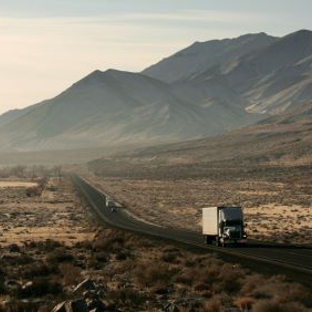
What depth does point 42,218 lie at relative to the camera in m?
89.1

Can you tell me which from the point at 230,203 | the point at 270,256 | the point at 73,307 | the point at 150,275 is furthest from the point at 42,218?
the point at 73,307

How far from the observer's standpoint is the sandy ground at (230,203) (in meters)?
75.8

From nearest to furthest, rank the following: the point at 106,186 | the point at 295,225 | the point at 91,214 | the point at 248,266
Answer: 1. the point at 248,266
2. the point at 295,225
3. the point at 91,214
4. the point at 106,186

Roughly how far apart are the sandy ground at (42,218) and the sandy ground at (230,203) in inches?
358

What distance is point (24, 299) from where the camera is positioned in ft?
91.8

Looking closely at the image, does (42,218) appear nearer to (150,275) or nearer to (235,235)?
(235,235)

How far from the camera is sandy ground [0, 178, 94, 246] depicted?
63.4 m

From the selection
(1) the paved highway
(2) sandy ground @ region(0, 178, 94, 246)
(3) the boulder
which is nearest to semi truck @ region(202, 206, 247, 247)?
(1) the paved highway

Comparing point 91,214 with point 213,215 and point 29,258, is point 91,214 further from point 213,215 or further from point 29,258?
point 29,258

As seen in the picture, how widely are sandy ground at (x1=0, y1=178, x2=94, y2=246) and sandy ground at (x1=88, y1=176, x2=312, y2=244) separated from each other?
910 cm

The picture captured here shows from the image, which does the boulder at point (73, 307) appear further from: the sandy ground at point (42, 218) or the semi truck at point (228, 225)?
the sandy ground at point (42, 218)

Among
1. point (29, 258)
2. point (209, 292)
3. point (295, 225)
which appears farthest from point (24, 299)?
point (295, 225)

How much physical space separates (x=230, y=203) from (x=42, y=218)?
1397 inches

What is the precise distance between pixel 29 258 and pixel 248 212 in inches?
2454
